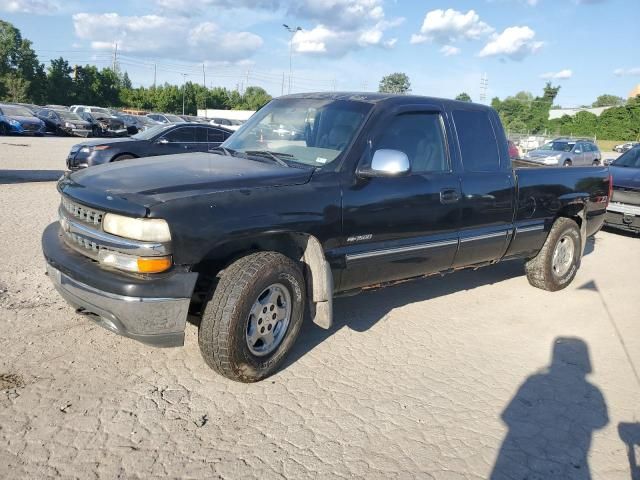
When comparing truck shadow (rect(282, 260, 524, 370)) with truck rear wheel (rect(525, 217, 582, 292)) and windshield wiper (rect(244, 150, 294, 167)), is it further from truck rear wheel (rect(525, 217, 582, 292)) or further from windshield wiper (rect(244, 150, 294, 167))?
windshield wiper (rect(244, 150, 294, 167))

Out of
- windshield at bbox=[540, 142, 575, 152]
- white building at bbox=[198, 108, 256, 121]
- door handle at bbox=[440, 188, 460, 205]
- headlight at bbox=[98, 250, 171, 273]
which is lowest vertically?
headlight at bbox=[98, 250, 171, 273]

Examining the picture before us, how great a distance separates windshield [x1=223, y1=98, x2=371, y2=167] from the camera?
4.18 m

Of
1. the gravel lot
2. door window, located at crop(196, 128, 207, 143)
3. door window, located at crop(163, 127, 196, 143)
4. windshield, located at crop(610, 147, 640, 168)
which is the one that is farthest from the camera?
door window, located at crop(196, 128, 207, 143)

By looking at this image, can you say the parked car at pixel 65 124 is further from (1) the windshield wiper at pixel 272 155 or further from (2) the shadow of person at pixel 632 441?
(2) the shadow of person at pixel 632 441

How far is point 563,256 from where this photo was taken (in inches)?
254

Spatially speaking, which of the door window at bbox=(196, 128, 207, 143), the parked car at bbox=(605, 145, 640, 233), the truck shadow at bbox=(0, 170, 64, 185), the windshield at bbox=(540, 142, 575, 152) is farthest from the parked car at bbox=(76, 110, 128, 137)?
the parked car at bbox=(605, 145, 640, 233)

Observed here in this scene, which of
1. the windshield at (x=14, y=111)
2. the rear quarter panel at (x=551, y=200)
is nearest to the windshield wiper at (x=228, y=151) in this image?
the rear quarter panel at (x=551, y=200)

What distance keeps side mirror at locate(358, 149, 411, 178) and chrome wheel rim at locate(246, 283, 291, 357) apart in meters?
1.09

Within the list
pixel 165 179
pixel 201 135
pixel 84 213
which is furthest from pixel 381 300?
pixel 201 135

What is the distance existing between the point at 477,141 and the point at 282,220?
244cm

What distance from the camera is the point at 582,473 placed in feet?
9.73

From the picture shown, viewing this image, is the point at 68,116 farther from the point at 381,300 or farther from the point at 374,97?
the point at 374,97

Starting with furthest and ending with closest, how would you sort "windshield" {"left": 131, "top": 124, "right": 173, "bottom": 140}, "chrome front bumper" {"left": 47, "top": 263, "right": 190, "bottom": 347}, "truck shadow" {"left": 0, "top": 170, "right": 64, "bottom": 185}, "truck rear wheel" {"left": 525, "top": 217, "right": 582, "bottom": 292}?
"windshield" {"left": 131, "top": 124, "right": 173, "bottom": 140}, "truck shadow" {"left": 0, "top": 170, "right": 64, "bottom": 185}, "truck rear wheel" {"left": 525, "top": 217, "right": 582, "bottom": 292}, "chrome front bumper" {"left": 47, "top": 263, "right": 190, "bottom": 347}

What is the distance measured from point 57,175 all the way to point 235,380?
11473mm
